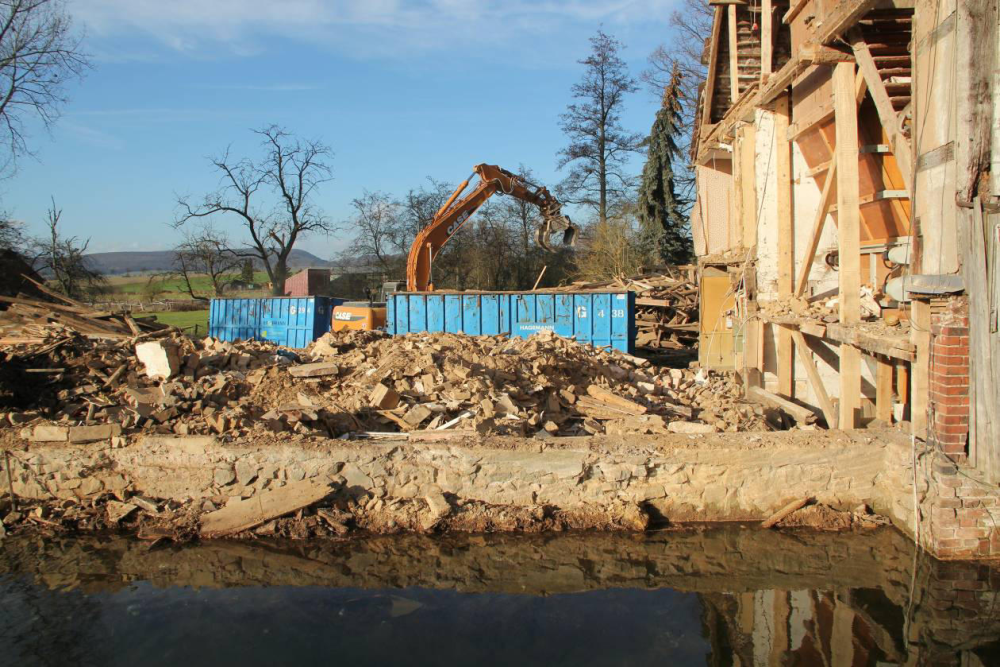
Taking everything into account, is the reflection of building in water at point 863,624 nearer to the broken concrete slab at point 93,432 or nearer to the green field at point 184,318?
the broken concrete slab at point 93,432

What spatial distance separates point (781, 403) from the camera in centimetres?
888

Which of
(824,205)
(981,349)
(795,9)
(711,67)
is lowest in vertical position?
(981,349)

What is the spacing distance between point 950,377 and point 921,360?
340mm

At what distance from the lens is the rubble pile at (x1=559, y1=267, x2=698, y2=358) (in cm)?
2011

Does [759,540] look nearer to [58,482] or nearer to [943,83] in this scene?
[943,83]

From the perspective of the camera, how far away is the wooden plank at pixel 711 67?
1114 cm

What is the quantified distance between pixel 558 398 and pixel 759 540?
11.4 ft

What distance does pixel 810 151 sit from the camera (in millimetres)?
8875

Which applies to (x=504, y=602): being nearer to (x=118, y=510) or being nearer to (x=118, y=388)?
(x=118, y=510)

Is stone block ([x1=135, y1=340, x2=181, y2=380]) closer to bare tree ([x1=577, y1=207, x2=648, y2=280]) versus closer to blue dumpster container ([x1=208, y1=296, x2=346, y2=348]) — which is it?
blue dumpster container ([x1=208, y1=296, x2=346, y2=348])

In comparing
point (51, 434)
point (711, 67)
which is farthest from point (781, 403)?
point (51, 434)

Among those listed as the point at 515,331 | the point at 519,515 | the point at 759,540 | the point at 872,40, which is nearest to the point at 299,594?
the point at 519,515

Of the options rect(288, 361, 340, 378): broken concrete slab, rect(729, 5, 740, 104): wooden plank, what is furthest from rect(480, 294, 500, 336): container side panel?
rect(729, 5, 740, 104): wooden plank

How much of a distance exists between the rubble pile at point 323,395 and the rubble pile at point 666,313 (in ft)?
30.9
